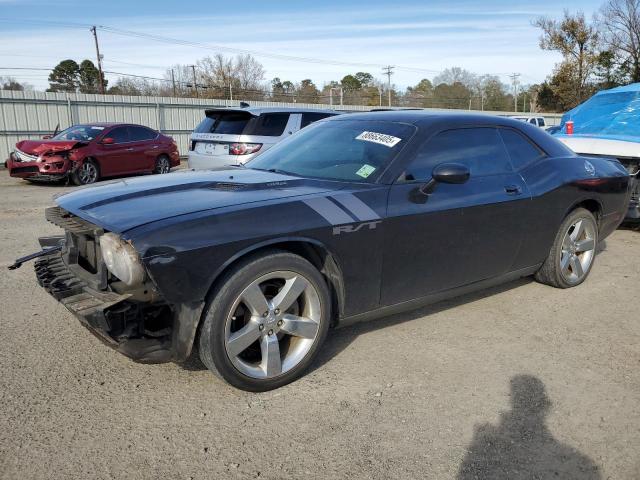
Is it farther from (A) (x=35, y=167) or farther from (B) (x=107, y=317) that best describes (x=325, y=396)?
(A) (x=35, y=167)

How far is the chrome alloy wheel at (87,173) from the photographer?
12727 millimetres

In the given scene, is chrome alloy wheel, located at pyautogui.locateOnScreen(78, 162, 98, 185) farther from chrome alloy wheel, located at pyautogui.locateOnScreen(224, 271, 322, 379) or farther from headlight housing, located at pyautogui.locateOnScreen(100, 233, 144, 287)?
chrome alloy wheel, located at pyautogui.locateOnScreen(224, 271, 322, 379)

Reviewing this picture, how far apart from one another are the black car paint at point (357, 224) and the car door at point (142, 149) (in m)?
10.9

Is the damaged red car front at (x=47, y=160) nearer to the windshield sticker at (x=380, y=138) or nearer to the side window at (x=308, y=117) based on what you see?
the side window at (x=308, y=117)

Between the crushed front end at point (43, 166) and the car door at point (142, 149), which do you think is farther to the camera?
the car door at point (142, 149)

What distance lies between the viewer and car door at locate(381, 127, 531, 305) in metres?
3.45

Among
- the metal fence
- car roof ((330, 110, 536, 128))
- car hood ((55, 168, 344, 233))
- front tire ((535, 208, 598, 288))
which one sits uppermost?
the metal fence

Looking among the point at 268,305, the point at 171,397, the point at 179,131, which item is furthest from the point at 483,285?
the point at 179,131

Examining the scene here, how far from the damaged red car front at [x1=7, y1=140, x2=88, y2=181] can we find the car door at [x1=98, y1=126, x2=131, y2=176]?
1.95 ft

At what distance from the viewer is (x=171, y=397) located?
9.81ft

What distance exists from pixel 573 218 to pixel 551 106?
38401 millimetres

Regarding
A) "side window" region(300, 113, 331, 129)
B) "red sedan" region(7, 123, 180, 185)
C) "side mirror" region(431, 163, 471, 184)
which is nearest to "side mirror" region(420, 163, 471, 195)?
"side mirror" region(431, 163, 471, 184)

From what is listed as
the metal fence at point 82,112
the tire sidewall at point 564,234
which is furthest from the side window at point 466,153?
the metal fence at point 82,112

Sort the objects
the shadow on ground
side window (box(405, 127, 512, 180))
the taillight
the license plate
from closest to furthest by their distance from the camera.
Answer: the shadow on ground, side window (box(405, 127, 512, 180)), the taillight, the license plate
